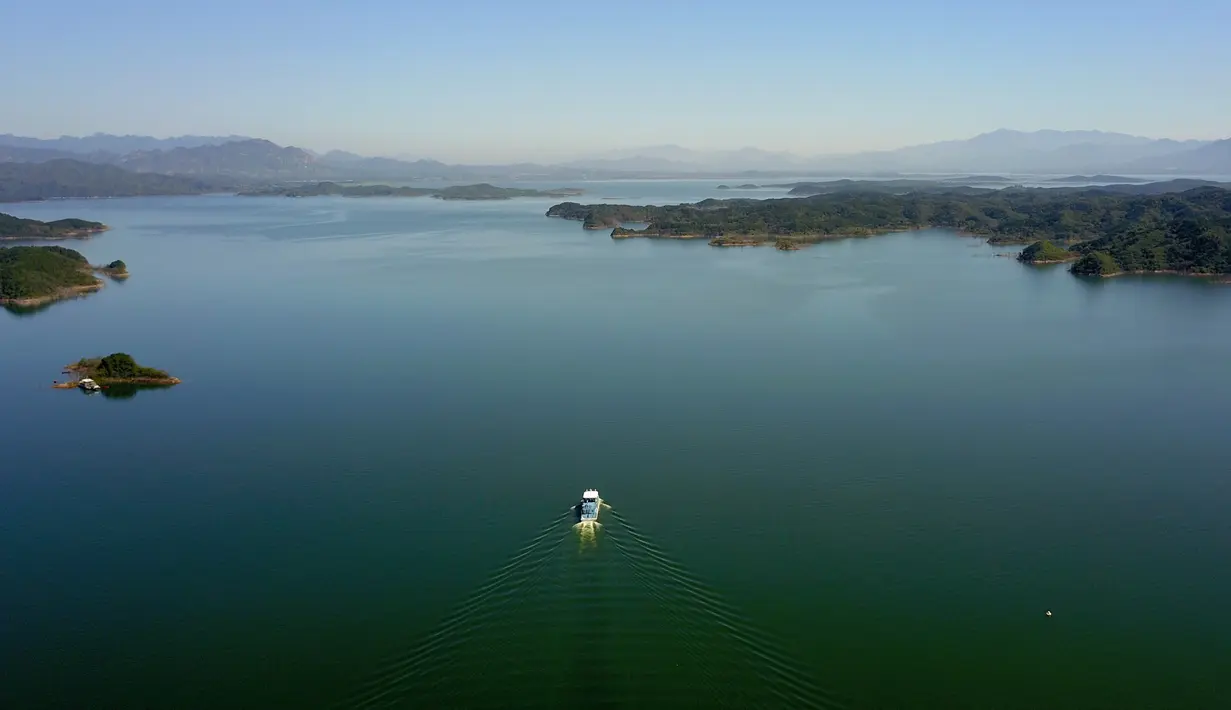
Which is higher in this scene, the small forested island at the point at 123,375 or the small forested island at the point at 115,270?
the small forested island at the point at 115,270

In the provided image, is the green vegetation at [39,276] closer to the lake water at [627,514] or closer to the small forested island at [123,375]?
the lake water at [627,514]

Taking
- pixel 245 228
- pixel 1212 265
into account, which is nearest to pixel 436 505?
pixel 1212 265

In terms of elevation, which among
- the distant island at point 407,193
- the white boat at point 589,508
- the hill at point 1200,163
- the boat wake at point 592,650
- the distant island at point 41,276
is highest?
the hill at point 1200,163

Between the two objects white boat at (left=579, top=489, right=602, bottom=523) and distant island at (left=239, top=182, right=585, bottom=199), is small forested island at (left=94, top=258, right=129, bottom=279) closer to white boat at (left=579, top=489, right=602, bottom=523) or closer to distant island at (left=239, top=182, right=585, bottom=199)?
white boat at (left=579, top=489, right=602, bottom=523)

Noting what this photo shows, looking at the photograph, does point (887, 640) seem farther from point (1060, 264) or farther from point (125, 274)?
point (125, 274)

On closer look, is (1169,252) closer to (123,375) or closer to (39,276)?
(123,375)

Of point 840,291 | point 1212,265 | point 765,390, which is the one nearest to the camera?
point 765,390

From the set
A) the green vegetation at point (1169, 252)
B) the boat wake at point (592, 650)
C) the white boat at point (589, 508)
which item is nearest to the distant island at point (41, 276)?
the white boat at point (589, 508)

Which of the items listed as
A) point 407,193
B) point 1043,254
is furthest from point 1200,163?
point 1043,254
